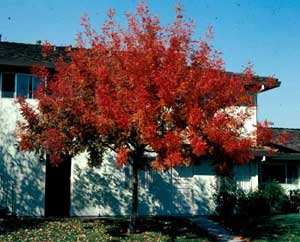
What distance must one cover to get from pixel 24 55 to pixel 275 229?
12.8 metres

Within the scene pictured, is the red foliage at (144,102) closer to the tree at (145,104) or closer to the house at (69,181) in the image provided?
the tree at (145,104)

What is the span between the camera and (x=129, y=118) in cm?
1493

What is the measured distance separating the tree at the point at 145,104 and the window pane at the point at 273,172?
10486 mm

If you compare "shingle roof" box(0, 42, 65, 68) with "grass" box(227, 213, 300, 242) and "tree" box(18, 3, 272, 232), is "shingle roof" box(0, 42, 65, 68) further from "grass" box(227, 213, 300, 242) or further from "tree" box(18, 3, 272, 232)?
"grass" box(227, 213, 300, 242)

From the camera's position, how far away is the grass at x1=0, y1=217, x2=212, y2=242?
16.7 m

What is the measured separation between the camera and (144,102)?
14805 millimetres

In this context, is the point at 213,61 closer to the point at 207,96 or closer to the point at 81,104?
the point at 207,96

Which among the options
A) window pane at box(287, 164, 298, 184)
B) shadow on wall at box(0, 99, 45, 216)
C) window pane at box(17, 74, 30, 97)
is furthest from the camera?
window pane at box(287, 164, 298, 184)

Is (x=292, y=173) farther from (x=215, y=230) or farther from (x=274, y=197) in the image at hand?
(x=215, y=230)

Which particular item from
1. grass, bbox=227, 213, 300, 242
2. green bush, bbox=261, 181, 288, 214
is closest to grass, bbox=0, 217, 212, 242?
grass, bbox=227, 213, 300, 242

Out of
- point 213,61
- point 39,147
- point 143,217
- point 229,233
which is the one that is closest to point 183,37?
point 213,61

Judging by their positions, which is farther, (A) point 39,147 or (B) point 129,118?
(A) point 39,147

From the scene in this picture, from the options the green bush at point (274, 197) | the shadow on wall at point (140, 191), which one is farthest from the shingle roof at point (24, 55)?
the green bush at point (274, 197)

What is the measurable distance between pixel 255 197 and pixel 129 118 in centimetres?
1042
